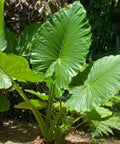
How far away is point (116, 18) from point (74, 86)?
12.6 feet

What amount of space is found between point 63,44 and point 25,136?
3.97 feet

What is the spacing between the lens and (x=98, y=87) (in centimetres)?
198

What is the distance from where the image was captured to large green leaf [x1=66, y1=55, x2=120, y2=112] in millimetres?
1896

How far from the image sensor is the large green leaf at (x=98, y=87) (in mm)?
1896

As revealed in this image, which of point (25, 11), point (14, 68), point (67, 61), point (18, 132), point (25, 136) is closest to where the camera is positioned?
point (14, 68)

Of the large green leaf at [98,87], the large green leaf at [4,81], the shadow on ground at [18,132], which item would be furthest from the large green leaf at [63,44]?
the shadow on ground at [18,132]

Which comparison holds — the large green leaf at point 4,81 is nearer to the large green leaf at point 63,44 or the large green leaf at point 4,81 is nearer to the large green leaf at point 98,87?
the large green leaf at point 63,44

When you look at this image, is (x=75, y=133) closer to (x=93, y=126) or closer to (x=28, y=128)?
(x=93, y=126)

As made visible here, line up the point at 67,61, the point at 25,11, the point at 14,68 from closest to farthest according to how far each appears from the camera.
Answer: the point at 14,68
the point at 67,61
the point at 25,11

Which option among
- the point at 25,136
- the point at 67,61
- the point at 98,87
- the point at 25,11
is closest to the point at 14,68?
the point at 67,61

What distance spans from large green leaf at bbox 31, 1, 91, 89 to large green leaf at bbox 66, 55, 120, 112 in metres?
0.17

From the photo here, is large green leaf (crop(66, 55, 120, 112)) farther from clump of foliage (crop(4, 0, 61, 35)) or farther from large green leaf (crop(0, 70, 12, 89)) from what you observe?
clump of foliage (crop(4, 0, 61, 35))

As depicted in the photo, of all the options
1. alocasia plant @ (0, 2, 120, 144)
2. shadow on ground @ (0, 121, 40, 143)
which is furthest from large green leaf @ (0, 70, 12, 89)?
shadow on ground @ (0, 121, 40, 143)

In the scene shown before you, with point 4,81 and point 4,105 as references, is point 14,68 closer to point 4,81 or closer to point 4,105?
point 4,81
